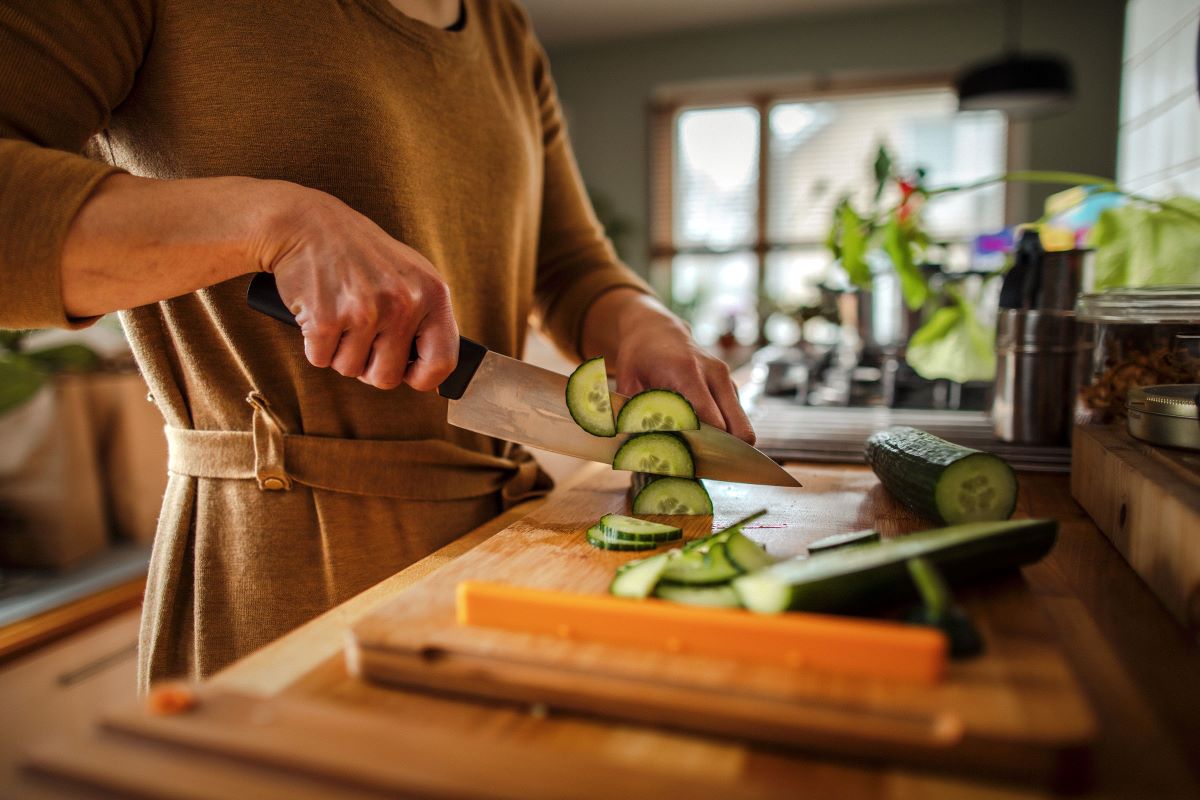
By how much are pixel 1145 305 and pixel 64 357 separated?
127 inches

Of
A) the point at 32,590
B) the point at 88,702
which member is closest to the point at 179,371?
the point at 88,702

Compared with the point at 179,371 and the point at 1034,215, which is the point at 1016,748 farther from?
the point at 1034,215

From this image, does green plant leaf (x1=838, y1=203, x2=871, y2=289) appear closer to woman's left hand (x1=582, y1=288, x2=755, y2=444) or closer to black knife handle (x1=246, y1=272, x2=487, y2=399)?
woman's left hand (x1=582, y1=288, x2=755, y2=444)

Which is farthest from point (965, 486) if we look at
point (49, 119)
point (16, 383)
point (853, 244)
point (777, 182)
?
point (777, 182)

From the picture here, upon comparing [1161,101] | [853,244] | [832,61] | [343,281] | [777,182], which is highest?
[832,61]

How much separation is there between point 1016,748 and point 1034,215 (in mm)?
6520

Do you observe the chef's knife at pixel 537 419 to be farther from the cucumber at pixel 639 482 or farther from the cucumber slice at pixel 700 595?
the cucumber slice at pixel 700 595

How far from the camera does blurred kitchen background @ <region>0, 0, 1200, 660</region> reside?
226 cm

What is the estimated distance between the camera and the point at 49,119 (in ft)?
2.54

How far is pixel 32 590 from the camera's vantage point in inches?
103

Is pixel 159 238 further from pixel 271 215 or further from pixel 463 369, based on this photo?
pixel 463 369

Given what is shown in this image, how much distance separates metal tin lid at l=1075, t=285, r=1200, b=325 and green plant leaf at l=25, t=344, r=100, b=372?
10.3 feet

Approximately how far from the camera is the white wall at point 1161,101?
213 cm

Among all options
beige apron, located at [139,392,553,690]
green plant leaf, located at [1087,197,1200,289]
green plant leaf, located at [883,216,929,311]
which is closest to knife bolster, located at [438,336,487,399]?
beige apron, located at [139,392,553,690]
